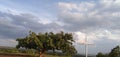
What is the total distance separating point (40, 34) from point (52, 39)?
3.79 m

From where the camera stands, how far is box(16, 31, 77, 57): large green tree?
56.7m

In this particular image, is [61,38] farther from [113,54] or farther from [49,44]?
[113,54]

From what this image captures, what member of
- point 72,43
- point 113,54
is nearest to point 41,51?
point 72,43

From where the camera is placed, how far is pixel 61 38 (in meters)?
57.6

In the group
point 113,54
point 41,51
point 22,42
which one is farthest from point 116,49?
point 22,42

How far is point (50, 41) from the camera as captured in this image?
56000 mm

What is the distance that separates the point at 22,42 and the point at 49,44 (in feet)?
21.6

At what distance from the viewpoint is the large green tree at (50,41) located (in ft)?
186

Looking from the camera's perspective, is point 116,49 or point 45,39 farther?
point 116,49

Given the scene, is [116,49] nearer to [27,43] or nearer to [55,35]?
[55,35]

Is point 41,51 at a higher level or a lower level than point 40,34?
lower

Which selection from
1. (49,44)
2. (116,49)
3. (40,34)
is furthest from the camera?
(116,49)

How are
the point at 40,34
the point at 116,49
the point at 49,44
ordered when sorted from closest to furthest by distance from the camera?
the point at 49,44 < the point at 40,34 < the point at 116,49

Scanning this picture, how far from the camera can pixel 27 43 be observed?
187ft
